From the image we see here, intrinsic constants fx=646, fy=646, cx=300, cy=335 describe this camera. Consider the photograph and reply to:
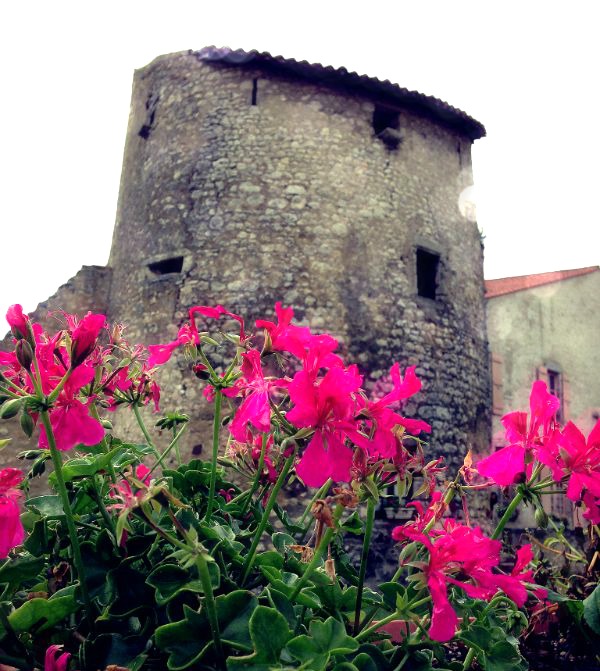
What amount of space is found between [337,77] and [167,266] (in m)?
3.04

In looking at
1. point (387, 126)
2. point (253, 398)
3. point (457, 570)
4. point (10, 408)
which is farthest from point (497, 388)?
point (10, 408)

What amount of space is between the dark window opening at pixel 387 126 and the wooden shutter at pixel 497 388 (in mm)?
3652

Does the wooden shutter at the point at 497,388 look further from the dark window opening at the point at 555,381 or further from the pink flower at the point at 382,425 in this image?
the pink flower at the point at 382,425

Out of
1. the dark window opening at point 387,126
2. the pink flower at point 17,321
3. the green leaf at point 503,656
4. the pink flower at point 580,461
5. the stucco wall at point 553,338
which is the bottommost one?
the green leaf at point 503,656

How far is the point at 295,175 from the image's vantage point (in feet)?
24.5

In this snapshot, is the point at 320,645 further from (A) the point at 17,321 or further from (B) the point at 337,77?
(B) the point at 337,77

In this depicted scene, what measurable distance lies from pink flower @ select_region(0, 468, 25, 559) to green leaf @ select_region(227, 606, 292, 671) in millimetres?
362

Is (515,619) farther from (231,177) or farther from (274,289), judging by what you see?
(231,177)

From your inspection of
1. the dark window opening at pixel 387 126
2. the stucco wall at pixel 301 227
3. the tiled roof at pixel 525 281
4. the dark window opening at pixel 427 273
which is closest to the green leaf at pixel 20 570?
the stucco wall at pixel 301 227

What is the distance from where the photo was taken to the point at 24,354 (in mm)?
938

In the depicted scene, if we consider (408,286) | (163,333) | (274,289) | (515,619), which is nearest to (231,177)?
(274,289)

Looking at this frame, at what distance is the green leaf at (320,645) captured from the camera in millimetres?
815

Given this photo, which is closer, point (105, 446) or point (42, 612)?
point (42, 612)

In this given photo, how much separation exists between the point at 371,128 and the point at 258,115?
140 centimetres
